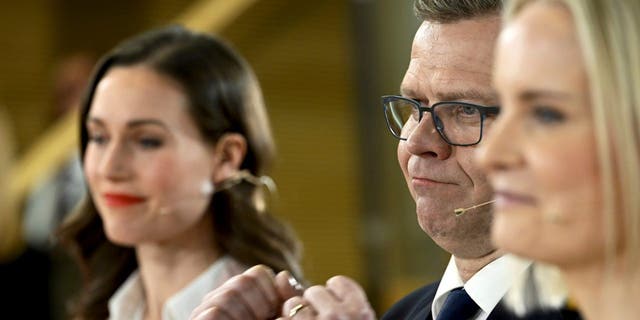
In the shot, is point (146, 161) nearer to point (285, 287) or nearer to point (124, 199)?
point (124, 199)

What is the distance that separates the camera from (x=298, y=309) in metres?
1.50

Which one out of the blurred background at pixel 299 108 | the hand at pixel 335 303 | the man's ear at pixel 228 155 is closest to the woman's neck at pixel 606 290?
the hand at pixel 335 303

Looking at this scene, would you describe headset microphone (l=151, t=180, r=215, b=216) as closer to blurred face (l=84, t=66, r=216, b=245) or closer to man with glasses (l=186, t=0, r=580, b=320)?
blurred face (l=84, t=66, r=216, b=245)

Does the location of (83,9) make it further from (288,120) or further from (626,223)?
(626,223)

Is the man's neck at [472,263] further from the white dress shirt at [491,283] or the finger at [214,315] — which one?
the finger at [214,315]

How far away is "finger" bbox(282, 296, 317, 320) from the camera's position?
4.82 ft

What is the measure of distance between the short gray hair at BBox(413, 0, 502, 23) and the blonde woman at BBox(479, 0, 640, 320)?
1.66 ft

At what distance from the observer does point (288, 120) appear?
5.77 m

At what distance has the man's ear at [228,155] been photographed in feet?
8.25

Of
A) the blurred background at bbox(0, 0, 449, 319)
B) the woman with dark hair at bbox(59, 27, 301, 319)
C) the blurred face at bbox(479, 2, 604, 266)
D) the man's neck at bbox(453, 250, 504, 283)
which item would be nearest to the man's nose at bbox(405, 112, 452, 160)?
the man's neck at bbox(453, 250, 504, 283)

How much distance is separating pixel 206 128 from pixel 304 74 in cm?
332

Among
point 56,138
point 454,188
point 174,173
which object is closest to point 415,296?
point 454,188

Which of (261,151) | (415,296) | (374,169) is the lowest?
(374,169)

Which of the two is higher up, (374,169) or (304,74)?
(304,74)
